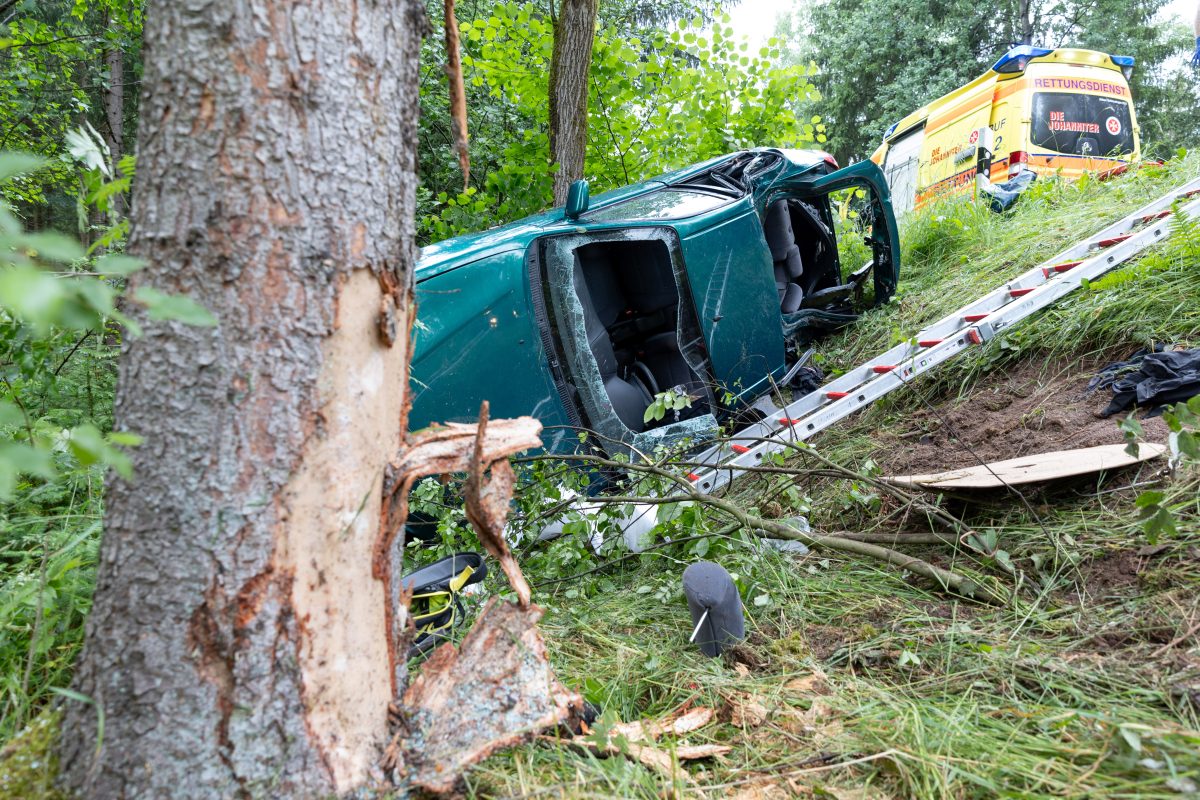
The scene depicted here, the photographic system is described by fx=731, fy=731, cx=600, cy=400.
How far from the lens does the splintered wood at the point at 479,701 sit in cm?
145

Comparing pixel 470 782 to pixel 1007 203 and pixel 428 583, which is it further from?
pixel 1007 203

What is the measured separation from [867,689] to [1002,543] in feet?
3.34

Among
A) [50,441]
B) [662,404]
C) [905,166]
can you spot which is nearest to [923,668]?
[662,404]

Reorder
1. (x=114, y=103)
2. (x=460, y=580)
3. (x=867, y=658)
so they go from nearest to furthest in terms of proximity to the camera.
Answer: (x=867, y=658) → (x=460, y=580) → (x=114, y=103)

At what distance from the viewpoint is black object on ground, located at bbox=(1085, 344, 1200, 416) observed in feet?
9.89

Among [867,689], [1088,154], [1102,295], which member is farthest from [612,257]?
[1088,154]

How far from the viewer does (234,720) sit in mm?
1248

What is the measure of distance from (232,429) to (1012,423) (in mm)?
3435

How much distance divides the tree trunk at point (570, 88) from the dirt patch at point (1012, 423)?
129 inches

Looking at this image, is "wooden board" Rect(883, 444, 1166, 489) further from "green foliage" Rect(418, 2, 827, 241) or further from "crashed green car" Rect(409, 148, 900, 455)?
"green foliage" Rect(418, 2, 827, 241)

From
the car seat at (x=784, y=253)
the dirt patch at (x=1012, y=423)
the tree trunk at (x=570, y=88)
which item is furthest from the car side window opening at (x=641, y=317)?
the car seat at (x=784, y=253)

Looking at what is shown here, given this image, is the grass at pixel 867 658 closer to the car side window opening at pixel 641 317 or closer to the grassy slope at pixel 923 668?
the grassy slope at pixel 923 668

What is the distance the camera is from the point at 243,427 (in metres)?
1.25

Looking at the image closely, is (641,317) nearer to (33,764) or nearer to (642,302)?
(642,302)
